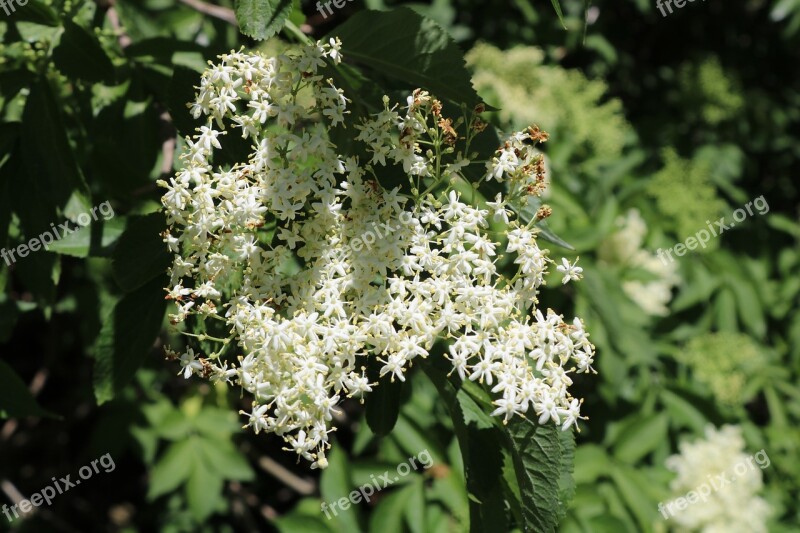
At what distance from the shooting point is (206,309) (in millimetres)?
1309

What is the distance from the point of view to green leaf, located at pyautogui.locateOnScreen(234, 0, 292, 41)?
1271 mm

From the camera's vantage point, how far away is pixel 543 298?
2846 mm

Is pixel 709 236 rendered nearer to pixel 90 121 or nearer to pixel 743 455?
pixel 743 455

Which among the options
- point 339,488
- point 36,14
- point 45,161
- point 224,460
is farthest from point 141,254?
point 224,460

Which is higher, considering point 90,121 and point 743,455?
point 90,121

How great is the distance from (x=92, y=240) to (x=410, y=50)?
845 millimetres

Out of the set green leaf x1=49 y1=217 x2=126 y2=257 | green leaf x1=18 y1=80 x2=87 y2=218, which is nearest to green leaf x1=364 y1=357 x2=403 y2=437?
green leaf x1=49 y1=217 x2=126 y2=257

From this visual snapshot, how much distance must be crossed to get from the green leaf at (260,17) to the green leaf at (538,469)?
0.76 m

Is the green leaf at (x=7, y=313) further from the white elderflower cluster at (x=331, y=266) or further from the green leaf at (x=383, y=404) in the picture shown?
the green leaf at (x=383, y=404)

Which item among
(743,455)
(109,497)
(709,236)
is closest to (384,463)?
(743,455)

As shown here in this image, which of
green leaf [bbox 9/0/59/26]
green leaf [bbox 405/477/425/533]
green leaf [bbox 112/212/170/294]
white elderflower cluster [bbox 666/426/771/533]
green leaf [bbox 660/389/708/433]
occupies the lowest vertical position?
white elderflower cluster [bbox 666/426/771/533]

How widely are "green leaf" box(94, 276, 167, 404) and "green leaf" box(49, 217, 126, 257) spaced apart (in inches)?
9.4

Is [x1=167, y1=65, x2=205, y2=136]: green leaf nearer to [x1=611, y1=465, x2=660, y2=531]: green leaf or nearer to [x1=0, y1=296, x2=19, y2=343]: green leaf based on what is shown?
[x1=0, y1=296, x2=19, y2=343]: green leaf

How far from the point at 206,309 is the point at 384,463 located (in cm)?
141
